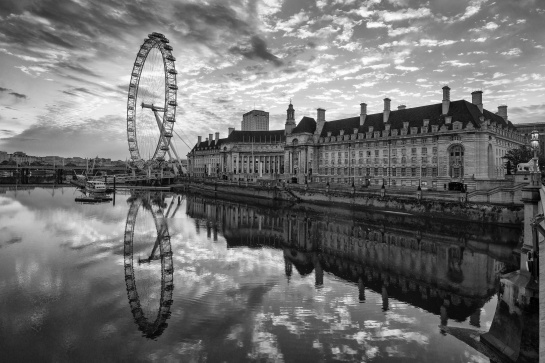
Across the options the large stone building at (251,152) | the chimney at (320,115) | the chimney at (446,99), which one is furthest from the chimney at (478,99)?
the large stone building at (251,152)

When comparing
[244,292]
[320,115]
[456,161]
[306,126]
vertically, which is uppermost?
[320,115]

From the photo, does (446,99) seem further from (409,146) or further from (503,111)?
(503,111)

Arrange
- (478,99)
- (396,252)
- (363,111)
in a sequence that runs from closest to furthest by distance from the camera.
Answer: (396,252) < (478,99) < (363,111)

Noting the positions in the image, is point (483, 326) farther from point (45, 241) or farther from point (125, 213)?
point (125, 213)

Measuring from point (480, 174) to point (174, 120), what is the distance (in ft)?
208

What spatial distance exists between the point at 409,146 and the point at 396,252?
41.7 meters

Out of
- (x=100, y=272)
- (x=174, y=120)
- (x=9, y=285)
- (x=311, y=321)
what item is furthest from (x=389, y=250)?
(x=174, y=120)

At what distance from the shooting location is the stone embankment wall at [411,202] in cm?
3453

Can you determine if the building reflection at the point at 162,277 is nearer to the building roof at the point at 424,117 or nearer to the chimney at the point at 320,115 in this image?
the building roof at the point at 424,117

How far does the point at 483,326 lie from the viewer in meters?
13.6

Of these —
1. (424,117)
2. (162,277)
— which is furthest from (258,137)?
(162,277)

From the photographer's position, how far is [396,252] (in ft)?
85.7

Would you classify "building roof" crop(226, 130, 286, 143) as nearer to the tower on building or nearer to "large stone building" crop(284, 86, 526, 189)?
the tower on building

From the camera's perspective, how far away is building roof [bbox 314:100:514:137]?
55694 mm
